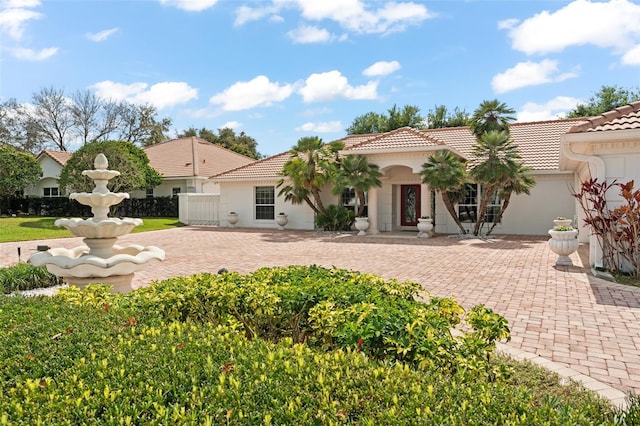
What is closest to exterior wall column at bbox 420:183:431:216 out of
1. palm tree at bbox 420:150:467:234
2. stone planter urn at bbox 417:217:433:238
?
stone planter urn at bbox 417:217:433:238

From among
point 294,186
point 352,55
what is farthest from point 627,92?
point 294,186

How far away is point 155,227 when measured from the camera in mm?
24953

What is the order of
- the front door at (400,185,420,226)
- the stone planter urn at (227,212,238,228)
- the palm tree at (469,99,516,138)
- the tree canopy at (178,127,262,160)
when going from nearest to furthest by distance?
1. the palm tree at (469,99,516,138)
2. the front door at (400,185,420,226)
3. the stone planter urn at (227,212,238,228)
4. the tree canopy at (178,127,262,160)

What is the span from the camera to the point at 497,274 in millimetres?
10094

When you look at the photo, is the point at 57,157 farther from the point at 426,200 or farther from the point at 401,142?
the point at 426,200

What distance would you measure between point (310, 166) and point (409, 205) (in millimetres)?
6209

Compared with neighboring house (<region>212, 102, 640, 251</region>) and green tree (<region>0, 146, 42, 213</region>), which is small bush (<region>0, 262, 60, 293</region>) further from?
green tree (<region>0, 146, 42, 213</region>)

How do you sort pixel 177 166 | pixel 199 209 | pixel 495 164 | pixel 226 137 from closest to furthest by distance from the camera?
pixel 495 164 → pixel 199 209 → pixel 177 166 → pixel 226 137

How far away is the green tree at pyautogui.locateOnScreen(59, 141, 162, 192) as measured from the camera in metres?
25.4

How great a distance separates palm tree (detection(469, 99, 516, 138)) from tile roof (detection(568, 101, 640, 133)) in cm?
985

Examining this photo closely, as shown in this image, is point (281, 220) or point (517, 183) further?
point (281, 220)

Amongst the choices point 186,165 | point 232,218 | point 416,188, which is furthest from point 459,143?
point 186,165

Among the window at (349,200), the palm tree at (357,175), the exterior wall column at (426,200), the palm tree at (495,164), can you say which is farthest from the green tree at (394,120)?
the palm tree at (495,164)

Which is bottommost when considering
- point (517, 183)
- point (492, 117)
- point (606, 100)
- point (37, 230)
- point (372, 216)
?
point (37, 230)
